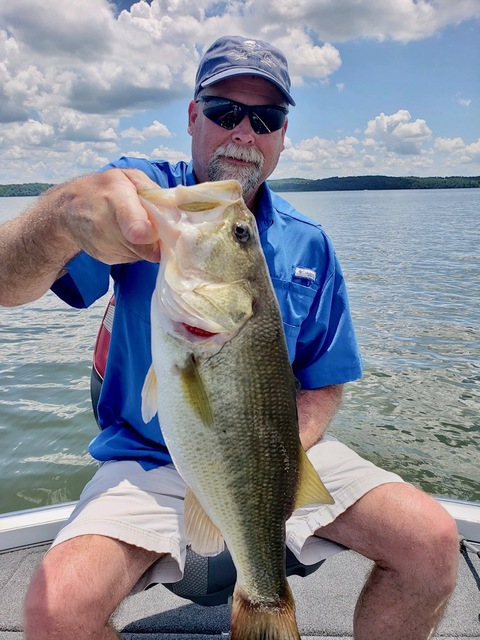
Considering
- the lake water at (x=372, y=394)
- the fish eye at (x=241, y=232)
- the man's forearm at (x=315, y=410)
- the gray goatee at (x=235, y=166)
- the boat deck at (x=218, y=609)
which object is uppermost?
the gray goatee at (x=235, y=166)

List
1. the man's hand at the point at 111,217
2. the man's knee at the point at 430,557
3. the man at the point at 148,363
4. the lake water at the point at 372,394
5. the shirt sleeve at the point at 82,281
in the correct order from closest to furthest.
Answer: the man's hand at the point at 111,217, the man at the point at 148,363, the man's knee at the point at 430,557, the shirt sleeve at the point at 82,281, the lake water at the point at 372,394

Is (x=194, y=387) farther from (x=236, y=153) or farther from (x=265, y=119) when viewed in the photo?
(x=265, y=119)

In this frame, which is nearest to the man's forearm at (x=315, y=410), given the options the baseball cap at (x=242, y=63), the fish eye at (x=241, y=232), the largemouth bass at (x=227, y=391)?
the largemouth bass at (x=227, y=391)

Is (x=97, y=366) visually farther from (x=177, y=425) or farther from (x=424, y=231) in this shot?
(x=424, y=231)

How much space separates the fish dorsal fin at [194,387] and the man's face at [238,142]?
1516 mm

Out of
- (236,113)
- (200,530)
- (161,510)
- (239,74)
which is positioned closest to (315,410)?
(161,510)

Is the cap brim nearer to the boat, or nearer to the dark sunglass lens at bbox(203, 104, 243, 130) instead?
the dark sunglass lens at bbox(203, 104, 243, 130)

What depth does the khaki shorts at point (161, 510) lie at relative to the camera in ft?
7.53

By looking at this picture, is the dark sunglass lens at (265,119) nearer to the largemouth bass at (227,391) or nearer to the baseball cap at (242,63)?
the baseball cap at (242,63)

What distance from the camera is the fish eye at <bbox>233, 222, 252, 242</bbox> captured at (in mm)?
1923

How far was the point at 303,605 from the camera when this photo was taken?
3.11 meters

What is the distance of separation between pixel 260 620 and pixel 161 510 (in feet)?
2.21

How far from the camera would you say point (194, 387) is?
184 cm

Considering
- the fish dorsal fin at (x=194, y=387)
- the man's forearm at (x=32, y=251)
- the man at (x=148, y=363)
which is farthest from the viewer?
the man's forearm at (x=32, y=251)
